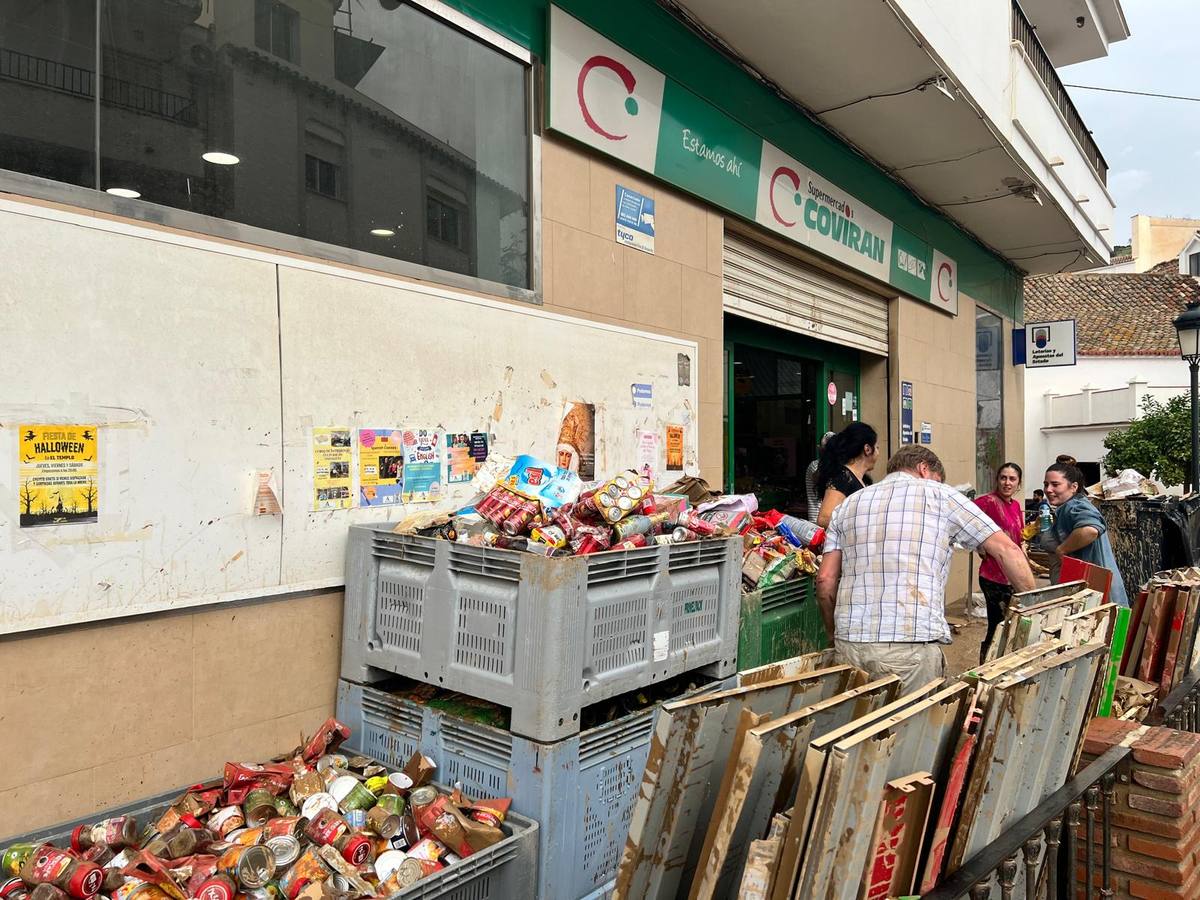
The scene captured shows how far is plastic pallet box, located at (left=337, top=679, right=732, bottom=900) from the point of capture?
2617 millimetres

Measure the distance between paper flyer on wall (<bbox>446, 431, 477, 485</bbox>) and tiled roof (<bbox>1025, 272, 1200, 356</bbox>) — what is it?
28.1 meters

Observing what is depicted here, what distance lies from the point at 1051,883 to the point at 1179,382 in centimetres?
3101

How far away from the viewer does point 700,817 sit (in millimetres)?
1746

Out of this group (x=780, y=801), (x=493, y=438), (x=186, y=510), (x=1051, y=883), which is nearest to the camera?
(x=780, y=801)

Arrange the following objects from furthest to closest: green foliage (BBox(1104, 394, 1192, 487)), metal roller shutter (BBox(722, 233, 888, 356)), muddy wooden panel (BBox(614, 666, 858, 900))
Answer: green foliage (BBox(1104, 394, 1192, 487))
metal roller shutter (BBox(722, 233, 888, 356))
muddy wooden panel (BBox(614, 666, 858, 900))

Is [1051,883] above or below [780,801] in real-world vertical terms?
below

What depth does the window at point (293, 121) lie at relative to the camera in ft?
8.66

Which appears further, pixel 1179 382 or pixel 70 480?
pixel 1179 382

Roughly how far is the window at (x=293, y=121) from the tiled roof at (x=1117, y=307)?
1090 inches

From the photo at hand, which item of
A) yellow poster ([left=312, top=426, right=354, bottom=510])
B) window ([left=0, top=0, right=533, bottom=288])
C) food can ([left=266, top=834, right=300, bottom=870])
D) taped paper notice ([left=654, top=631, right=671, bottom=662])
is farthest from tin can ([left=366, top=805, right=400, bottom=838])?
window ([left=0, top=0, right=533, bottom=288])

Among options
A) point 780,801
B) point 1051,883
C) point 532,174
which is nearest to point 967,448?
point 532,174

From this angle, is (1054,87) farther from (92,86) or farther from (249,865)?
(249,865)

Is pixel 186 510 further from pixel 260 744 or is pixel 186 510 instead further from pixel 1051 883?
pixel 1051 883

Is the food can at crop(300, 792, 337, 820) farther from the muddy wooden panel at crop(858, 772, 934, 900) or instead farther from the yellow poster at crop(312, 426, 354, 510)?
the muddy wooden panel at crop(858, 772, 934, 900)
